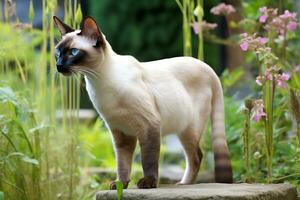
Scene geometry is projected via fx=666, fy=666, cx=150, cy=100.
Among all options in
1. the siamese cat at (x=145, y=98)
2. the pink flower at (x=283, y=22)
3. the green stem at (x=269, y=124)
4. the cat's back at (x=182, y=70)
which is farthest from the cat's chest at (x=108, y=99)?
the pink flower at (x=283, y=22)

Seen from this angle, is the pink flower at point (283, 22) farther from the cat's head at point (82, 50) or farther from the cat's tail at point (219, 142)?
the cat's head at point (82, 50)

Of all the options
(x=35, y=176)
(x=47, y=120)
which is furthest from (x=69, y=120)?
(x=35, y=176)

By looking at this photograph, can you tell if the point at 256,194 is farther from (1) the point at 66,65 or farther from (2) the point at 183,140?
(1) the point at 66,65

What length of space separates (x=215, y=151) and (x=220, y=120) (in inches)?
5.6

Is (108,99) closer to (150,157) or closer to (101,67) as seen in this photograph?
(101,67)

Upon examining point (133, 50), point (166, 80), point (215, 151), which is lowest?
point (133, 50)

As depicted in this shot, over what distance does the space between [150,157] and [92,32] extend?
1.69 feet

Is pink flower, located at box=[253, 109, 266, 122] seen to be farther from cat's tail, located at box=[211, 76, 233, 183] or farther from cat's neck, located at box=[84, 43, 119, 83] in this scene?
cat's neck, located at box=[84, 43, 119, 83]

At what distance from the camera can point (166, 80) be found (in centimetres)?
267

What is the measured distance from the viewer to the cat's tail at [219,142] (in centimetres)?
273

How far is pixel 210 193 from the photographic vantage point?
2.29 metres

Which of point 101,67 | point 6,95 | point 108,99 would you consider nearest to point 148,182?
point 108,99

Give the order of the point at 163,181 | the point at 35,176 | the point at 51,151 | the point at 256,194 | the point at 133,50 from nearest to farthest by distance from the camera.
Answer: the point at 256,194 < the point at 35,176 < the point at 51,151 < the point at 163,181 < the point at 133,50

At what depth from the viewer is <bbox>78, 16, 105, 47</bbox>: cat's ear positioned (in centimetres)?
248
